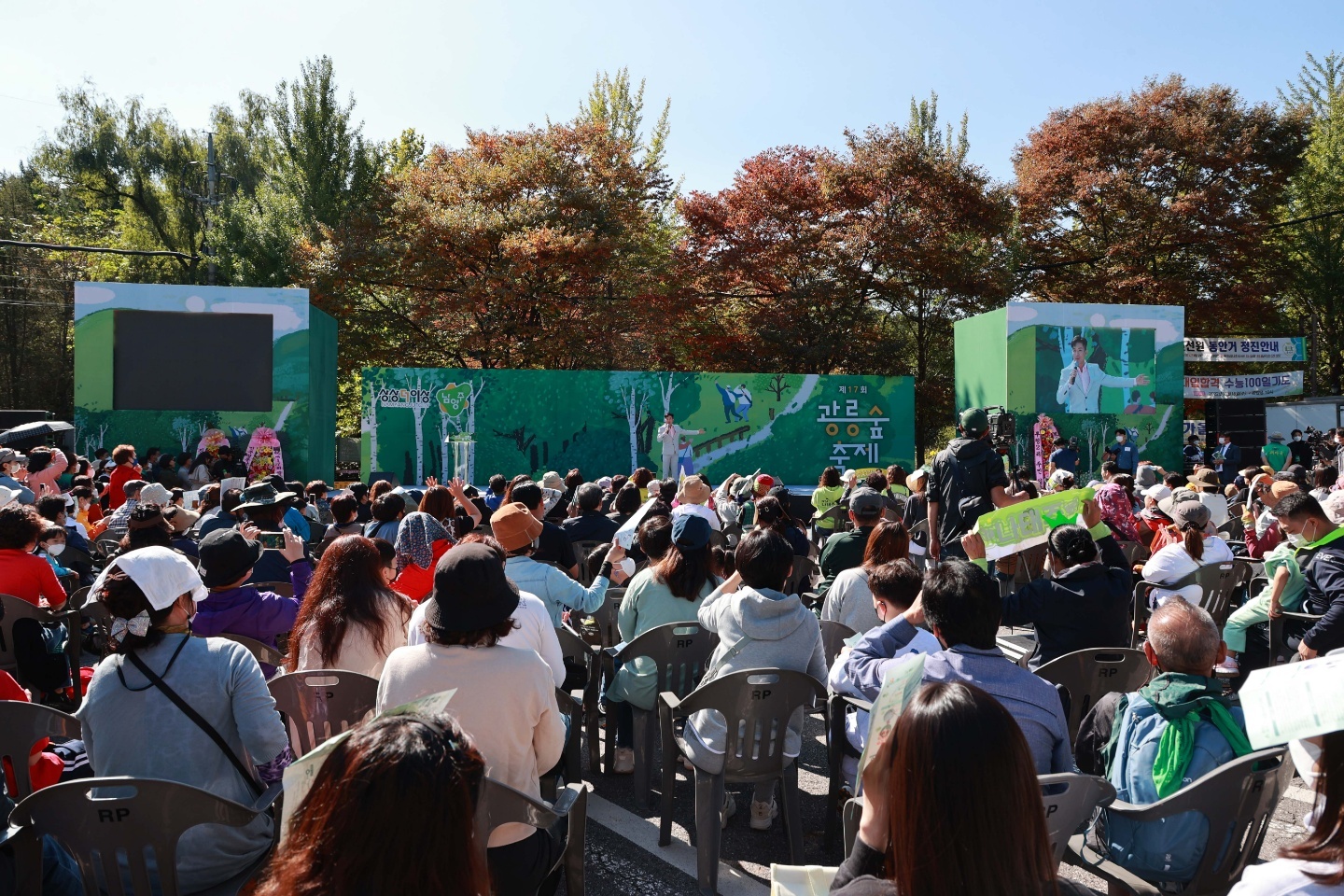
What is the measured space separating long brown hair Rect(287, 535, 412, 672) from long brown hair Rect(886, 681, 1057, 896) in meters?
2.69

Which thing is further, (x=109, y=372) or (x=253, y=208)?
(x=253, y=208)

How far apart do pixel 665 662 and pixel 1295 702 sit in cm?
304

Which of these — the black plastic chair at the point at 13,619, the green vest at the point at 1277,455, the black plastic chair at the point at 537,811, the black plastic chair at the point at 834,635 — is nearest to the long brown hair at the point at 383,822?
the black plastic chair at the point at 537,811

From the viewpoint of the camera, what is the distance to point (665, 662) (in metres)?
4.18

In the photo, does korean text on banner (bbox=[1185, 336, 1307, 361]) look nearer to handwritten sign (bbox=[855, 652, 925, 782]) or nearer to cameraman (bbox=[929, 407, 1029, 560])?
cameraman (bbox=[929, 407, 1029, 560])

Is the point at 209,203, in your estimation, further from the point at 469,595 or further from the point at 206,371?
the point at 469,595

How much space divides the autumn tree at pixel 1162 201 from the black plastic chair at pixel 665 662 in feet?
80.5

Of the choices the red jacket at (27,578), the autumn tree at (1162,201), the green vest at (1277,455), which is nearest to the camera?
the red jacket at (27,578)

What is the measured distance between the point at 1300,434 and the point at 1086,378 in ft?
15.4

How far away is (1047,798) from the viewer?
2398 millimetres

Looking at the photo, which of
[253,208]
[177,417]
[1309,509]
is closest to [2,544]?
[1309,509]

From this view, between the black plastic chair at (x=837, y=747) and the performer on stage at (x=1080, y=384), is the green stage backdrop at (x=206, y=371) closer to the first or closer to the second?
the performer on stage at (x=1080, y=384)

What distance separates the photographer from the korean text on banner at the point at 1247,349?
2408 centimetres

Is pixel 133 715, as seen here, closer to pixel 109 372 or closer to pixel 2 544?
pixel 2 544
